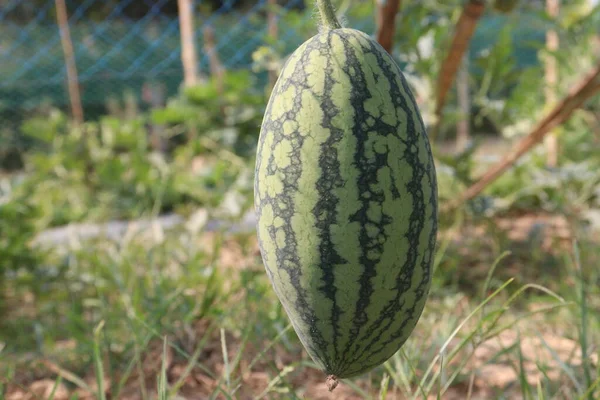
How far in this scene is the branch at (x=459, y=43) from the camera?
196 centimetres

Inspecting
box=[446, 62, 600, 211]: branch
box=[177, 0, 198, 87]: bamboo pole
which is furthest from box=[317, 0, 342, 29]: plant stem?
box=[177, 0, 198, 87]: bamboo pole

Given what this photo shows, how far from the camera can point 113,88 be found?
7590 millimetres

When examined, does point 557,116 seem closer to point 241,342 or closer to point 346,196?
point 241,342

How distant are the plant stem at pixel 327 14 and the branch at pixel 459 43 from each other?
1.12 meters

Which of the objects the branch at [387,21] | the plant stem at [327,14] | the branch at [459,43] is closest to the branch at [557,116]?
the branch at [459,43]

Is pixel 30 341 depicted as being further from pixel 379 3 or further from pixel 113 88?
pixel 113 88

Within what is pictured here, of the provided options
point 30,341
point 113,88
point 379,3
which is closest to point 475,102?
point 379,3

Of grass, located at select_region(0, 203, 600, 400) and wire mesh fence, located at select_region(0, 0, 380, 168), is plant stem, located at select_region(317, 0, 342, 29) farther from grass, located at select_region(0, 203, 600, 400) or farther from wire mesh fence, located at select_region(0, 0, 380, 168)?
wire mesh fence, located at select_region(0, 0, 380, 168)

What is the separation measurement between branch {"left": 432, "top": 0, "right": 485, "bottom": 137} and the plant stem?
112 cm

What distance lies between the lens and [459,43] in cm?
213

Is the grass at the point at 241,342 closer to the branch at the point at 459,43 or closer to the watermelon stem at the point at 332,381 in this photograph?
the watermelon stem at the point at 332,381

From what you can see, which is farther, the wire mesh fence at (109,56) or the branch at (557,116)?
the wire mesh fence at (109,56)

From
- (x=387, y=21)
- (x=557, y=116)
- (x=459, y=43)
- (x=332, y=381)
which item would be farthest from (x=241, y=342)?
(x=557, y=116)

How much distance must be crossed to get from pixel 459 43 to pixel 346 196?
1.49 metres
